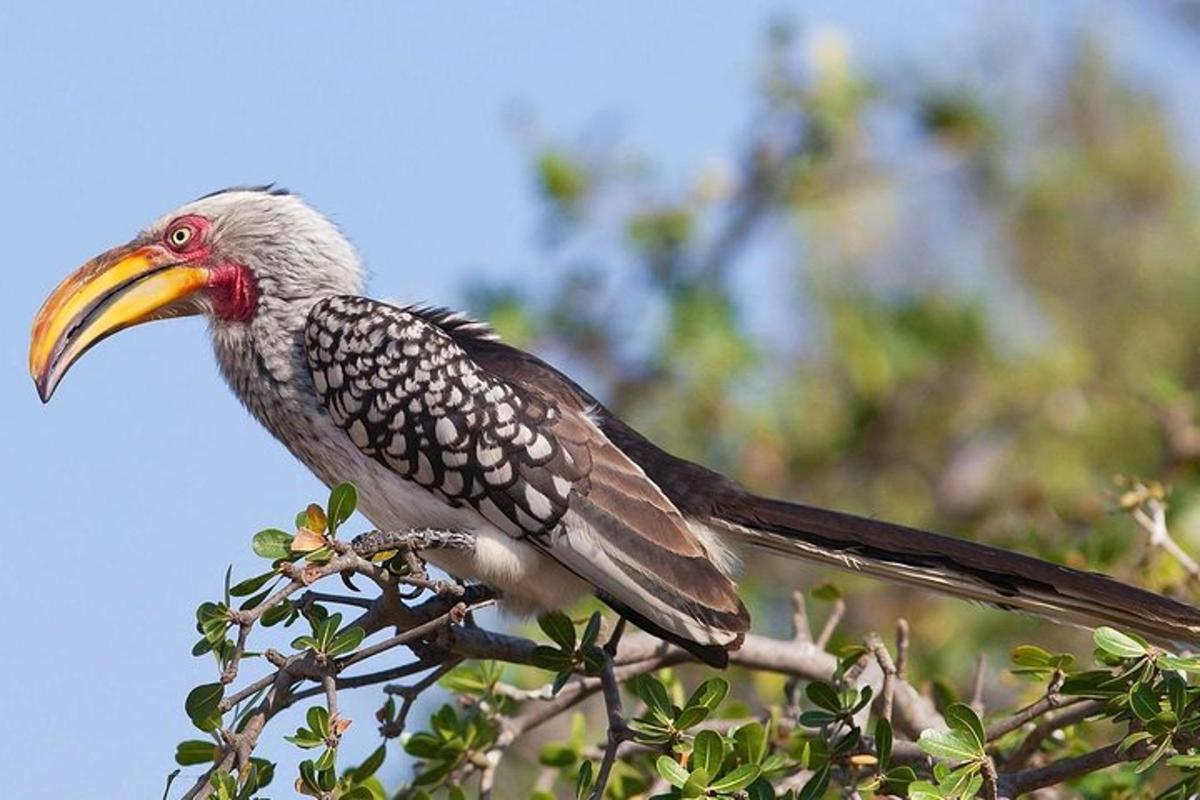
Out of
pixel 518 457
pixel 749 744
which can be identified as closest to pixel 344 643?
pixel 749 744

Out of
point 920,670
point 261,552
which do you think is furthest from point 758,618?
point 261,552

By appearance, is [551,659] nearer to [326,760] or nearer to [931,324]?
[326,760]

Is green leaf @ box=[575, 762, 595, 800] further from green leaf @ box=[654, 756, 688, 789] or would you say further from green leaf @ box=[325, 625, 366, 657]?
green leaf @ box=[325, 625, 366, 657]

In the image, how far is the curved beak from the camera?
4.46 metres

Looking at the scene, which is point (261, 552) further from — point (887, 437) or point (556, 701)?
point (887, 437)

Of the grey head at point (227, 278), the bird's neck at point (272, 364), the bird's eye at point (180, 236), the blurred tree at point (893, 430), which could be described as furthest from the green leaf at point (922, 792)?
the bird's eye at point (180, 236)

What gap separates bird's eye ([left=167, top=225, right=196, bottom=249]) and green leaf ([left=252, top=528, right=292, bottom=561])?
1.87 meters

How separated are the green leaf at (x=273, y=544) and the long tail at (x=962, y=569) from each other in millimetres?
1279

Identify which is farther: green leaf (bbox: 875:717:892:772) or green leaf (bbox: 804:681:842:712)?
green leaf (bbox: 804:681:842:712)

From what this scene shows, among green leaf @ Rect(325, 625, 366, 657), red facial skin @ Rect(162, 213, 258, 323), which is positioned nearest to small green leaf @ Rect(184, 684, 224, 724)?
green leaf @ Rect(325, 625, 366, 657)

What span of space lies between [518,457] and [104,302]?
4.07ft

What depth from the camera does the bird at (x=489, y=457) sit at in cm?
383

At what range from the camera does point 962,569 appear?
3.76 m

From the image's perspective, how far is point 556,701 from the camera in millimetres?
4012
